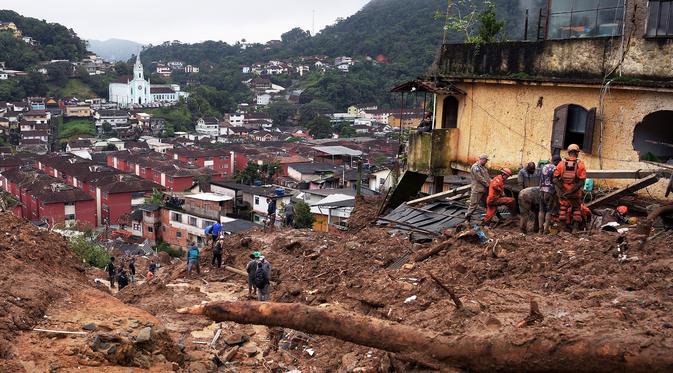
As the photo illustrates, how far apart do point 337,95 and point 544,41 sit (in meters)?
102

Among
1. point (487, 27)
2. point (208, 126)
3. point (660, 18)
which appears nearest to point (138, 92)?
point (208, 126)

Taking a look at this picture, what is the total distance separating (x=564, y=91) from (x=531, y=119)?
1.08 m

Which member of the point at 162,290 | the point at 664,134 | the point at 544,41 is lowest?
the point at 162,290

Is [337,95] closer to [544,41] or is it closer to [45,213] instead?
[45,213]

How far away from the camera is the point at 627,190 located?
431 inches

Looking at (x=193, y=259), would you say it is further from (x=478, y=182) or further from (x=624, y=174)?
(x=624, y=174)

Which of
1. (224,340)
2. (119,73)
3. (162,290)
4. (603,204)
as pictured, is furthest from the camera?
(119,73)

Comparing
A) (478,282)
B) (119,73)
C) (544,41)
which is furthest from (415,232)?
(119,73)

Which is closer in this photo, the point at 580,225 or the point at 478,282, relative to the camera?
the point at 478,282

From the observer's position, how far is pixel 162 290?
46.7ft

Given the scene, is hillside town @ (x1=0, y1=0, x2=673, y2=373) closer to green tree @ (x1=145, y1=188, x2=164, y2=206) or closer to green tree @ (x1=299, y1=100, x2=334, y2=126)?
green tree @ (x1=145, y1=188, x2=164, y2=206)

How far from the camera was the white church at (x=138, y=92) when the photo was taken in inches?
4616

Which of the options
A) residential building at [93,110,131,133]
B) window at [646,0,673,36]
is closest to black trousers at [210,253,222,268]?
window at [646,0,673,36]

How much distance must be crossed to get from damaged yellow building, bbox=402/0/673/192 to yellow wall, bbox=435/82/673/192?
0.8 inches
